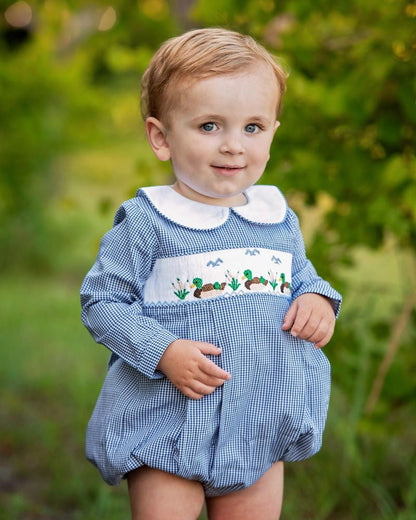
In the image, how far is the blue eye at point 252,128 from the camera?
6.18 feet

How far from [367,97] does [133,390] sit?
5.31 ft

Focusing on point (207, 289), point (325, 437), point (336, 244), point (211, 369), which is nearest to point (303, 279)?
point (207, 289)

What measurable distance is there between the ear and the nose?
16 centimetres

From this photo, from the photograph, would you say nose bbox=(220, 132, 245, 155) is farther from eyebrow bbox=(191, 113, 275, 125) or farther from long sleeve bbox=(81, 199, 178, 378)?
long sleeve bbox=(81, 199, 178, 378)

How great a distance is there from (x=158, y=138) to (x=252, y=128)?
0.23 metres

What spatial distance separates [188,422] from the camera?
1.81 meters

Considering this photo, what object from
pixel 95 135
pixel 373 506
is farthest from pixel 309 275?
pixel 95 135

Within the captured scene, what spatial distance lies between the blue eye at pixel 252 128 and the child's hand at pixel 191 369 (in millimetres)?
501

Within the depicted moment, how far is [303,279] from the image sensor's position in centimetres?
202

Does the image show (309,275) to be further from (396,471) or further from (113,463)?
(396,471)

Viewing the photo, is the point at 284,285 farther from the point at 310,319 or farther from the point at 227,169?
the point at 227,169

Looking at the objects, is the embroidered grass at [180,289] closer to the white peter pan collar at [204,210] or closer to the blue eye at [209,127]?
the white peter pan collar at [204,210]

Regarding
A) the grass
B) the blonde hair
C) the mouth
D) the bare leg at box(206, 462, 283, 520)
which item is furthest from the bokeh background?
the bare leg at box(206, 462, 283, 520)

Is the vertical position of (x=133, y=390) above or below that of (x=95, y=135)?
above
